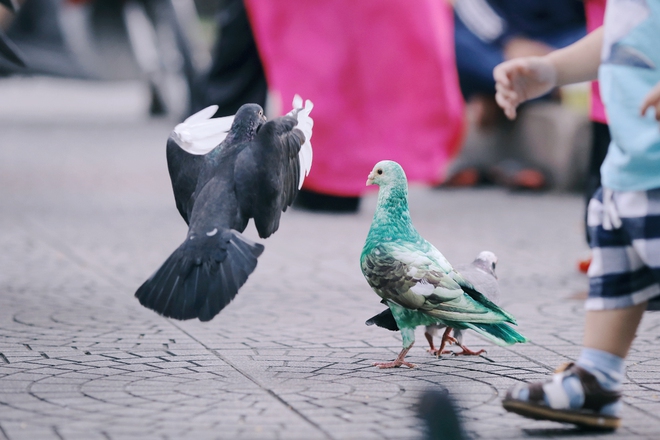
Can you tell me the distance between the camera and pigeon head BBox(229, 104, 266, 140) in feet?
12.8

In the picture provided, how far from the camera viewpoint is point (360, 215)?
8500 millimetres

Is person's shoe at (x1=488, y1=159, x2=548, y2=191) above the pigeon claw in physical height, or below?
above

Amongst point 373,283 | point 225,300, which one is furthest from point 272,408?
point 373,283

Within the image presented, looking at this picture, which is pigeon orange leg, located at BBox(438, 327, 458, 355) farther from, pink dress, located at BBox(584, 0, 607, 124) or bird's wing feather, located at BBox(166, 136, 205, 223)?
pink dress, located at BBox(584, 0, 607, 124)

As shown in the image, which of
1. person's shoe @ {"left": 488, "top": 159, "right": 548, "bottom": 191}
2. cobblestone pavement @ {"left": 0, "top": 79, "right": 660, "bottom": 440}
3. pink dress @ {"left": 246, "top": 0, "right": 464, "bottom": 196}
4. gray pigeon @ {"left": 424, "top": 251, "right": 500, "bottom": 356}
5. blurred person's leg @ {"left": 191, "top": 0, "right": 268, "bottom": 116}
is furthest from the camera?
person's shoe @ {"left": 488, "top": 159, "right": 548, "bottom": 191}

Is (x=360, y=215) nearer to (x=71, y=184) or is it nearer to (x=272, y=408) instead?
(x=71, y=184)

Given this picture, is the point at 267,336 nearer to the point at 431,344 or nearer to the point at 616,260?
the point at 431,344

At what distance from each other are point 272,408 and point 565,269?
3368 mm

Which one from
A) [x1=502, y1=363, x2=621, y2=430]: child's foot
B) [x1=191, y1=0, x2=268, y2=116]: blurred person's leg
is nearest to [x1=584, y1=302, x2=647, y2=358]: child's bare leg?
[x1=502, y1=363, x2=621, y2=430]: child's foot

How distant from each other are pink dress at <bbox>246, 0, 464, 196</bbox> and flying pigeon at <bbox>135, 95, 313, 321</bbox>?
12.9 ft

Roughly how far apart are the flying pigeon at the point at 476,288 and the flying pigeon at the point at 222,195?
579 mm

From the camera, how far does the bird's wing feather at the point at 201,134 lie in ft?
13.1

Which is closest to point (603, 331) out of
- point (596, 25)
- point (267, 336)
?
point (267, 336)

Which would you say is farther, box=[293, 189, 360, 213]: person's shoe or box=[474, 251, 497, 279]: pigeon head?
box=[293, 189, 360, 213]: person's shoe
